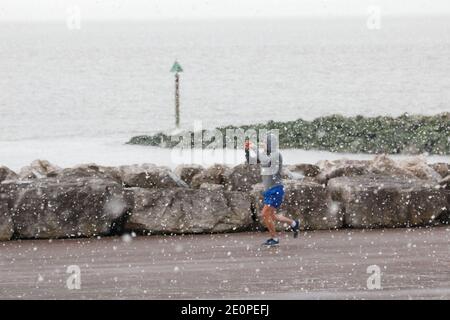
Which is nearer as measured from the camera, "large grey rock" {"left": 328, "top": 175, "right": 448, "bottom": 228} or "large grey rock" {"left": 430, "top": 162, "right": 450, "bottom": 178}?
"large grey rock" {"left": 328, "top": 175, "right": 448, "bottom": 228}

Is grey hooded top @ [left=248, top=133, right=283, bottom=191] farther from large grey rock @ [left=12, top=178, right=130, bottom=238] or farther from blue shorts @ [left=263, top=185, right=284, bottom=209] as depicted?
large grey rock @ [left=12, top=178, right=130, bottom=238]

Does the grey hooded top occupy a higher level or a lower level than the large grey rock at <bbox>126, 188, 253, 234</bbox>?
higher

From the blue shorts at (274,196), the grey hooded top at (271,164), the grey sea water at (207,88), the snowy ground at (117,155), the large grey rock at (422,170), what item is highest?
the grey hooded top at (271,164)

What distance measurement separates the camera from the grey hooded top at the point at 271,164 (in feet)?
42.6

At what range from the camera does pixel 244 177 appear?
50.5 feet

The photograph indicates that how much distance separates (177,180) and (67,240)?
2.21 m

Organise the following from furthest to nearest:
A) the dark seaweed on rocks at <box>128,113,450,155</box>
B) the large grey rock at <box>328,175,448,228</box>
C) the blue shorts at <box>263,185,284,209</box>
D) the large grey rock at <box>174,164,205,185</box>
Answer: the dark seaweed on rocks at <box>128,113,450,155</box> → the large grey rock at <box>174,164,205,185</box> → the large grey rock at <box>328,175,448,228</box> → the blue shorts at <box>263,185,284,209</box>

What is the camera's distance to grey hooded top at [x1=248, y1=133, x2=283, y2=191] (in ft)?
42.6

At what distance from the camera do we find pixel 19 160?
3572 centimetres

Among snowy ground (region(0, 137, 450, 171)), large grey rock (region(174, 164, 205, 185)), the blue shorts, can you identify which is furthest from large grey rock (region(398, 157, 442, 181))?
snowy ground (region(0, 137, 450, 171))

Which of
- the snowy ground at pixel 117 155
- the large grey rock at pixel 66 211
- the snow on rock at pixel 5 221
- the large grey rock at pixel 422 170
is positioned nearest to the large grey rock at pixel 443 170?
the large grey rock at pixel 422 170

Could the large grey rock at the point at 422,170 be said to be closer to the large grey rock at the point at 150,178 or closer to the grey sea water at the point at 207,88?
the large grey rock at the point at 150,178

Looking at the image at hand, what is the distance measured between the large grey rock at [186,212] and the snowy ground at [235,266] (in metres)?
0.19

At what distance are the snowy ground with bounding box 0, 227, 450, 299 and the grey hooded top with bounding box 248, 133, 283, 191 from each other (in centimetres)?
76
